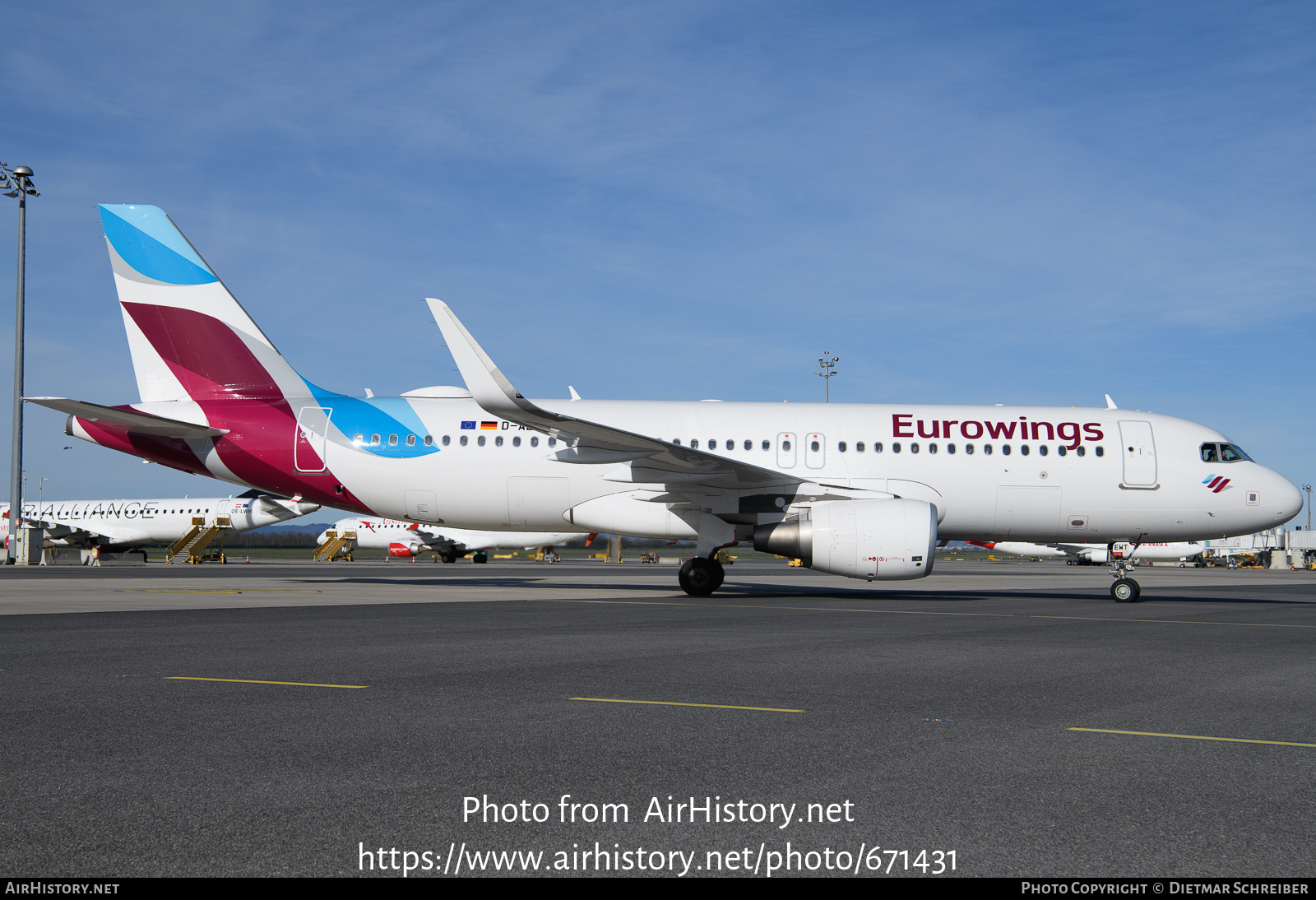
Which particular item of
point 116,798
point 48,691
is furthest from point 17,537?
point 116,798

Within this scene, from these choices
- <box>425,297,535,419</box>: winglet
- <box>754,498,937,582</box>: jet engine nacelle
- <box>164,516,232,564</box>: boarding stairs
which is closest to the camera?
<box>425,297,535,419</box>: winglet

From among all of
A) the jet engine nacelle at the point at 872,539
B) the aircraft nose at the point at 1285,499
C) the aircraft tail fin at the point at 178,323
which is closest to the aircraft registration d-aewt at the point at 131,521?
the aircraft tail fin at the point at 178,323

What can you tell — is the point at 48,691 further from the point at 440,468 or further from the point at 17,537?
the point at 17,537

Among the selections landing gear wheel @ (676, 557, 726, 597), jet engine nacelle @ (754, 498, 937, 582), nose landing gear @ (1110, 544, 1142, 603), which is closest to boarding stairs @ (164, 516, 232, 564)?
landing gear wheel @ (676, 557, 726, 597)

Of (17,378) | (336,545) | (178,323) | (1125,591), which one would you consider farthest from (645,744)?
(336,545)

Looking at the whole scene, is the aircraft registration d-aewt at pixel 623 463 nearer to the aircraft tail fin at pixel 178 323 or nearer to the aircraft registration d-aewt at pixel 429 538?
the aircraft tail fin at pixel 178 323

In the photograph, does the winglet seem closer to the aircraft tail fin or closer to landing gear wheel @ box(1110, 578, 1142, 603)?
the aircraft tail fin

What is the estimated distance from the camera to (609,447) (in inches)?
722

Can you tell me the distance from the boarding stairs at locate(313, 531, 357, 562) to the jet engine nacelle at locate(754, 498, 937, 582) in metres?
52.6

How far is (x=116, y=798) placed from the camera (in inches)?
159

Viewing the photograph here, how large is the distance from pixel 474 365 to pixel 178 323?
9094 mm

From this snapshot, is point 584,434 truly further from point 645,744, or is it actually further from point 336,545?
point 336,545

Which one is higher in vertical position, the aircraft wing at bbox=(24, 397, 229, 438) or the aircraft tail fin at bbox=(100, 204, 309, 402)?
the aircraft tail fin at bbox=(100, 204, 309, 402)

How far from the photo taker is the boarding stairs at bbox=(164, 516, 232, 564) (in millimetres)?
53812
